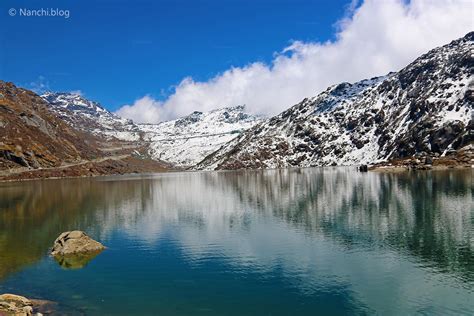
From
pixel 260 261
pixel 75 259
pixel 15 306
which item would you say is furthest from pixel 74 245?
pixel 260 261

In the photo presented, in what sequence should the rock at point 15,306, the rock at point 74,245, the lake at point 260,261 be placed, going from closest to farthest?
the rock at point 15,306
the lake at point 260,261
the rock at point 74,245

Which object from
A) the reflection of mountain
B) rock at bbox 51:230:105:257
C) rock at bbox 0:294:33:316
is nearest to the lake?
the reflection of mountain

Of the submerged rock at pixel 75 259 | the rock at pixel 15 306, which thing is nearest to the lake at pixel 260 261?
the submerged rock at pixel 75 259

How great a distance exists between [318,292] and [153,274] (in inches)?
817

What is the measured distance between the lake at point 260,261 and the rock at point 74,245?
199 centimetres

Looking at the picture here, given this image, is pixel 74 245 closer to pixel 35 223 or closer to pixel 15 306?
pixel 15 306

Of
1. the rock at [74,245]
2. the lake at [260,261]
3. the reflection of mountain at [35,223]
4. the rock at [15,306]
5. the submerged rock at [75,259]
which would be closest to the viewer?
the rock at [15,306]

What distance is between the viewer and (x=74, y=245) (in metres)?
66.1

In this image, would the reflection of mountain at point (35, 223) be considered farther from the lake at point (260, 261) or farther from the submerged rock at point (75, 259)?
the submerged rock at point (75, 259)

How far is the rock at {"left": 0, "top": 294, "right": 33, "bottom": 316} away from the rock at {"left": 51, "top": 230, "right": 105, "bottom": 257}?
24072 mm

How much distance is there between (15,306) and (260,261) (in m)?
29.4

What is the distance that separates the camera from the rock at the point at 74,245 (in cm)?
6469

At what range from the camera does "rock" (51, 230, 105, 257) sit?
6469cm

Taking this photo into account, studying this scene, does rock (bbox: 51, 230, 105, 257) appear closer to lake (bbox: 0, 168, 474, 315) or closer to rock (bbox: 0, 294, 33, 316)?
lake (bbox: 0, 168, 474, 315)
